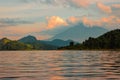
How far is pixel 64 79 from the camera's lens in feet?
105

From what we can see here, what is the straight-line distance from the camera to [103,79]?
105 feet

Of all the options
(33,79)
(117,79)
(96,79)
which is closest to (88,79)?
(96,79)

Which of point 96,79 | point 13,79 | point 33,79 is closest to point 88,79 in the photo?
point 96,79

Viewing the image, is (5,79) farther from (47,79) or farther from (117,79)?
(117,79)

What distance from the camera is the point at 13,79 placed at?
32375 millimetres

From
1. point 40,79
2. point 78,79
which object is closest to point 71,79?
point 78,79

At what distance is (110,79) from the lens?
1257 inches

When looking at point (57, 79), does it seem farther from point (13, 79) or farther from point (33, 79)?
point (13, 79)

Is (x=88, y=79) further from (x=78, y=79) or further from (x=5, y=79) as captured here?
(x=5, y=79)

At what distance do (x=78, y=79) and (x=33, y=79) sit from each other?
4.45 metres

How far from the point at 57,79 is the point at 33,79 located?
2409 mm

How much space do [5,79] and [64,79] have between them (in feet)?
19.4

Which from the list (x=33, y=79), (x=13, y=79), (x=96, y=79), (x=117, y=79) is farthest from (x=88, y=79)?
(x=13, y=79)

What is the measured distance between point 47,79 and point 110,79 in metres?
6.28
